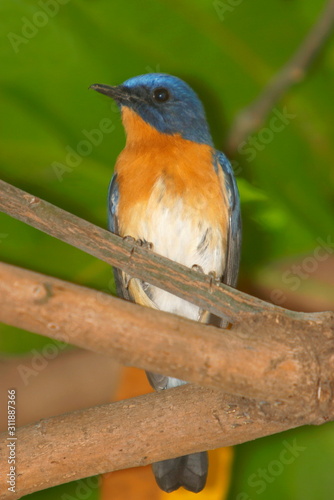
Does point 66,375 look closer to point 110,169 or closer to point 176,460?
point 176,460

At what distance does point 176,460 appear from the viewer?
183 centimetres

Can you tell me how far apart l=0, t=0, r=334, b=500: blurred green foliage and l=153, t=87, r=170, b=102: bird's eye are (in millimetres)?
84

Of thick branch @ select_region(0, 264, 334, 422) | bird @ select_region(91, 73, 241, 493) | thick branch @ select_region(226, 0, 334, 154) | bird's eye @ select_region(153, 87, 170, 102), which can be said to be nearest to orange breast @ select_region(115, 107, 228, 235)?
bird @ select_region(91, 73, 241, 493)

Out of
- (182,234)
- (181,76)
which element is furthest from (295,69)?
(182,234)

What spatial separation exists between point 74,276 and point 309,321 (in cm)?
128

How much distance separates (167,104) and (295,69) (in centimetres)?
45

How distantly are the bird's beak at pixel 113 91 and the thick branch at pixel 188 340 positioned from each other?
3.59 feet

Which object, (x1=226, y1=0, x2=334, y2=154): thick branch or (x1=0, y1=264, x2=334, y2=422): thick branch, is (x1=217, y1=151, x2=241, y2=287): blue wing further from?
(x1=0, y1=264, x2=334, y2=422): thick branch

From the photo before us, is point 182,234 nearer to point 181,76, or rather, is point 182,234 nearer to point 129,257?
point 181,76

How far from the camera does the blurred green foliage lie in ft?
Result: 7.11

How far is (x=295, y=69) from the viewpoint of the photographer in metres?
2.21

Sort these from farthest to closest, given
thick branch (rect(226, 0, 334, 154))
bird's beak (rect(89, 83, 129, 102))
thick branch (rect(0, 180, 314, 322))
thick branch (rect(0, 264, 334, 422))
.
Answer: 1. thick branch (rect(226, 0, 334, 154))
2. bird's beak (rect(89, 83, 129, 102))
3. thick branch (rect(0, 180, 314, 322))
4. thick branch (rect(0, 264, 334, 422))

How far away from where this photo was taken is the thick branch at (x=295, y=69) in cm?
220

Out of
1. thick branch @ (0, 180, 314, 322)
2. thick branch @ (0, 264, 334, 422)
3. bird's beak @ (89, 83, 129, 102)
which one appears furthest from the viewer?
bird's beak @ (89, 83, 129, 102)
